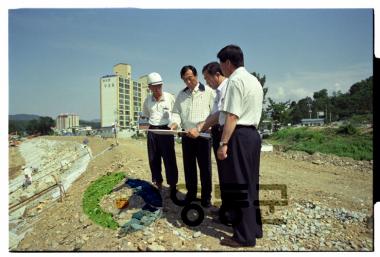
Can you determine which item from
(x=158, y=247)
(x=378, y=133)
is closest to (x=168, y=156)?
(x=158, y=247)

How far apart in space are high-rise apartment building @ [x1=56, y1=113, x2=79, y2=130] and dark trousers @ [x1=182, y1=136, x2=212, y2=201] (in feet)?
7.98

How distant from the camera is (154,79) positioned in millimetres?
4219

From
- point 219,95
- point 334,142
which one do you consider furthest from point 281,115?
point 219,95

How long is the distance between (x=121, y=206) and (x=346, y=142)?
702 centimetres

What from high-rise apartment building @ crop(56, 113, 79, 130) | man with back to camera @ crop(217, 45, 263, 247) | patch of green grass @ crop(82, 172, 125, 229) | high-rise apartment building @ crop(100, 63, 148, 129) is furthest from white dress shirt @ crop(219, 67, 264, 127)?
high-rise apartment building @ crop(56, 113, 79, 130)

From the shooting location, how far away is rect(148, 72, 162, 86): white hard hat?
13.8ft

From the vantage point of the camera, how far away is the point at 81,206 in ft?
14.5

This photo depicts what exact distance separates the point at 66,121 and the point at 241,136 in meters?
3.90

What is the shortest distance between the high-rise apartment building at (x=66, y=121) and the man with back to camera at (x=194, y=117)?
7.72ft

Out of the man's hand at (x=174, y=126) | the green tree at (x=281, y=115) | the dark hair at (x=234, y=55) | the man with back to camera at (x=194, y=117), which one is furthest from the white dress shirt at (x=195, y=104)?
the green tree at (x=281, y=115)

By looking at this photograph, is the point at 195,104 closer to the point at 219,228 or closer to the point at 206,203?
the point at 206,203

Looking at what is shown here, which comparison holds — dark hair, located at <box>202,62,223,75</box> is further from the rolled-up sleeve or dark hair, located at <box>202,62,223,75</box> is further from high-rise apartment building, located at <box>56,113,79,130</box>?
high-rise apartment building, located at <box>56,113,79,130</box>

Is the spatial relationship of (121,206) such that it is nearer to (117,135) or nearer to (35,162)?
(117,135)

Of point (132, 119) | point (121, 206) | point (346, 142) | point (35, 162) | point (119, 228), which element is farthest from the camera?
point (346, 142)
